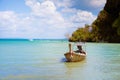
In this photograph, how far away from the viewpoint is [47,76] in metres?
19.1

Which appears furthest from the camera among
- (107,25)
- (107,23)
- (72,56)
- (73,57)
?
(107,23)

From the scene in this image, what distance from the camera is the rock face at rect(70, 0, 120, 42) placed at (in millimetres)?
94188

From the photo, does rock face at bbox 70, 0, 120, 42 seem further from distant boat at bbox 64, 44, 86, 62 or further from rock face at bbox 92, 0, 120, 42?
distant boat at bbox 64, 44, 86, 62

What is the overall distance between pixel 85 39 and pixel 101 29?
8.88 m

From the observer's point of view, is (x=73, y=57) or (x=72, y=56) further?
(x=73, y=57)

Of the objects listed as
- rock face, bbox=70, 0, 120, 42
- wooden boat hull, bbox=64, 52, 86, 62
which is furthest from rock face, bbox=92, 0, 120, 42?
wooden boat hull, bbox=64, 52, 86, 62

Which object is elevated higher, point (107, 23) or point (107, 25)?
point (107, 23)

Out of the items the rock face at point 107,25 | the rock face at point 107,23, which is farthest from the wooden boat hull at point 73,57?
the rock face at point 107,23

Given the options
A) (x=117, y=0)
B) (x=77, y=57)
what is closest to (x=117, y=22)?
(x=117, y=0)

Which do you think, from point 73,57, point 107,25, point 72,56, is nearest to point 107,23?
point 107,25

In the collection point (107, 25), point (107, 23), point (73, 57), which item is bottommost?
point (73, 57)

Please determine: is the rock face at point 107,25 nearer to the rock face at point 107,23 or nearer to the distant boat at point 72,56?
the rock face at point 107,23

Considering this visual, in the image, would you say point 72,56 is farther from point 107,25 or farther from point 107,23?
point 107,23

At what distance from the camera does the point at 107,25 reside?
101938 mm
